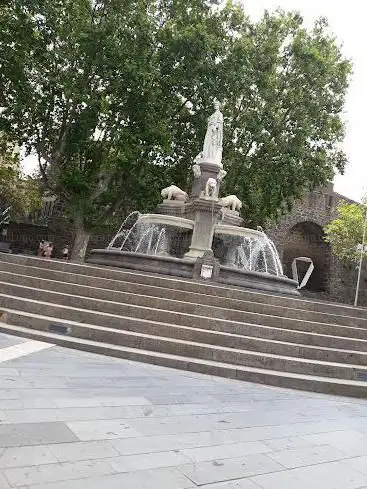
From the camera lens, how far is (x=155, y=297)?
8172 millimetres

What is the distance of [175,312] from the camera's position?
7664 mm

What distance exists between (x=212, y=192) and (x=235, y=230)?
4.90ft

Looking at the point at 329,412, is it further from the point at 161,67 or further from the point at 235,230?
the point at 161,67

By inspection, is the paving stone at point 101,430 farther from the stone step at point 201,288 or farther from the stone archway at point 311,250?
the stone archway at point 311,250

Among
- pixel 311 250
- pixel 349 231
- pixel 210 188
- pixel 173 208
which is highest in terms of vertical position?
pixel 349 231

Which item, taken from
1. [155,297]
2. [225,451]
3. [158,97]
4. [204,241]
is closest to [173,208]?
[204,241]

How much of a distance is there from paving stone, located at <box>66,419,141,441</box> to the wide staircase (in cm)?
256

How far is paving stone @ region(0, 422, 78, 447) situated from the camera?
3158mm

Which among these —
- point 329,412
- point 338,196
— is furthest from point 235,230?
point 338,196

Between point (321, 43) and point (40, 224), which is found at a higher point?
point (321, 43)

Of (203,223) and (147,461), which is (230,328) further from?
(203,223)

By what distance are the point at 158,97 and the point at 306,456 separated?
19332 mm

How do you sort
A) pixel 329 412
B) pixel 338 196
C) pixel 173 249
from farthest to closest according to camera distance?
pixel 338 196 < pixel 173 249 < pixel 329 412

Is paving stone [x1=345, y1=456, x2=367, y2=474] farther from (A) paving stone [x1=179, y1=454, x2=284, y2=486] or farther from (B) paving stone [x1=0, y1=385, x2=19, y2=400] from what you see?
(B) paving stone [x1=0, y1=385, x2=19, y2=400]
